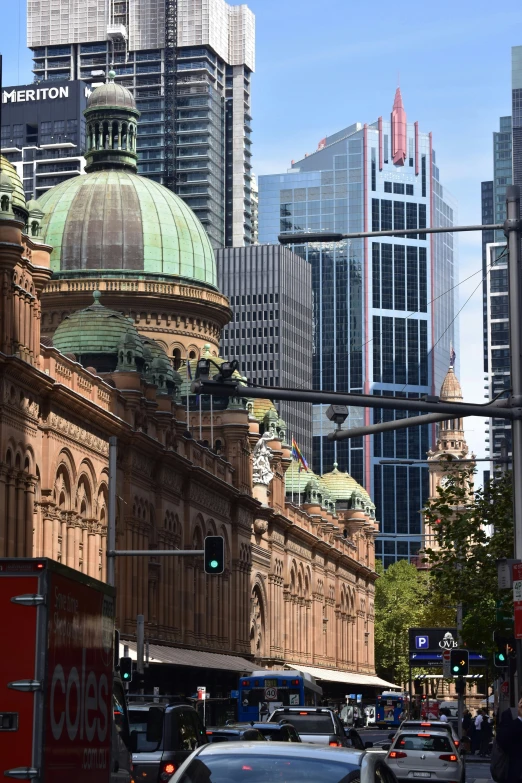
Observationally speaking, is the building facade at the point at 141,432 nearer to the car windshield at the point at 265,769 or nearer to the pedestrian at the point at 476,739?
the pedestrian at the point at 476,739

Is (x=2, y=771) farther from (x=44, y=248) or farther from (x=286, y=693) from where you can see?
A: (x=286, y=693)

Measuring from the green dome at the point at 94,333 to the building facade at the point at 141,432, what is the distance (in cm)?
Result: 10

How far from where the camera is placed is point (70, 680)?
63.5 feet

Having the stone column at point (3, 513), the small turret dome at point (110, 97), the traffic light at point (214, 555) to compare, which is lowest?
the traffic light at point (214, 555)

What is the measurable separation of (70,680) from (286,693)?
58638mm

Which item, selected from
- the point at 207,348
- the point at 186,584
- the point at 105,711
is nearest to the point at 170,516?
the point at 186,584

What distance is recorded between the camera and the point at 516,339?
3011cm

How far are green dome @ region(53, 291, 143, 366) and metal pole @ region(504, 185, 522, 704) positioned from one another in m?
50.1

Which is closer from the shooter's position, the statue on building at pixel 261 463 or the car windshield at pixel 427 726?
the car windshield at pixel 427 726

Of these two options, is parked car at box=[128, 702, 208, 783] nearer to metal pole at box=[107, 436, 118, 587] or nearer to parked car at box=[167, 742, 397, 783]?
parked car at box=[167, 742, 397, 783]

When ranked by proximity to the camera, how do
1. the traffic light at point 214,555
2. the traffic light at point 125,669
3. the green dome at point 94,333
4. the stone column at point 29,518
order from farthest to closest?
the green dome at point 94,333 < the stone column at point 29,518 < the traffic light at point 214,555 < the traffic light at point 125,669

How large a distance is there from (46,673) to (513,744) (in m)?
7.95

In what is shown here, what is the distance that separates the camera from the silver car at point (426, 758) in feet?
124

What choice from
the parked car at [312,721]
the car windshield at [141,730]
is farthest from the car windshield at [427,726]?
the car windshield at [141,730]
